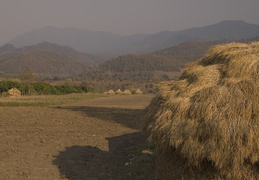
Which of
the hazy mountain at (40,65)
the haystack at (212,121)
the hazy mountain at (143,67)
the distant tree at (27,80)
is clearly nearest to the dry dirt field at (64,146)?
the haystack at (212,121)

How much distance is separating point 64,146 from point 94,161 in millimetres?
1487

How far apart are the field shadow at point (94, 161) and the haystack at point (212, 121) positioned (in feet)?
5.05

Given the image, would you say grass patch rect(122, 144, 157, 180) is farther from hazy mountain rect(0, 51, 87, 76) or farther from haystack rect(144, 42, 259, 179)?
hazy mountain rect(0, 51, 87, 76)

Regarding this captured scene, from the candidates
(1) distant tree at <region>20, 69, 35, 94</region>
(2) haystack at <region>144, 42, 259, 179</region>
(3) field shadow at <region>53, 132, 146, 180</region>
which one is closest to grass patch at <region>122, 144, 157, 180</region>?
(3) field shadow at <region>53, 132, 146, 180</region>

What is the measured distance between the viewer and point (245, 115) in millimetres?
3975

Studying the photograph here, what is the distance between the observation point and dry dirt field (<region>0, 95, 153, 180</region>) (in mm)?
6105

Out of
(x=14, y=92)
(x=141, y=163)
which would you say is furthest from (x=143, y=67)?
(x=141, y=163)

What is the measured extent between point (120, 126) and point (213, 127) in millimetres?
7717

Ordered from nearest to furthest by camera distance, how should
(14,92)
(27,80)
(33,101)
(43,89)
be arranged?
(33,101) → (14,92) → (43,89) → (27,80)

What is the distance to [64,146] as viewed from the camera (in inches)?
320

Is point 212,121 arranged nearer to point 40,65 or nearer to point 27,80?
point 27,80

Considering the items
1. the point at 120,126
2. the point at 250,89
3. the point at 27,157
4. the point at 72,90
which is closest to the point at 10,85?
the point at 72,90

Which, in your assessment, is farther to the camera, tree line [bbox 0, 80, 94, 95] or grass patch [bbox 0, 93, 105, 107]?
tree line [bbox 0, 80, 94, 95]

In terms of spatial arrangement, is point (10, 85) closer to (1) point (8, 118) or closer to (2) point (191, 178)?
(1) point (8, 118)
